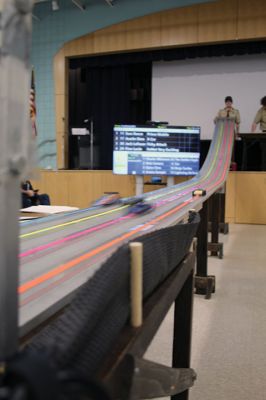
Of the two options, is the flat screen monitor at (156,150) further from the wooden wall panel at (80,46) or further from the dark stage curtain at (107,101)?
the wooden wall panel at (80,46)

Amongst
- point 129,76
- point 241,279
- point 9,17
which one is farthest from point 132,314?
point 129,76

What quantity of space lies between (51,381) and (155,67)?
7294 mm

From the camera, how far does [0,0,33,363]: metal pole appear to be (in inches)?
12.7

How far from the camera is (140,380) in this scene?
0.48 m

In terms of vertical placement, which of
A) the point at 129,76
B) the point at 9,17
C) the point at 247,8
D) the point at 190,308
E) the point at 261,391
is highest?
the point at 247,8

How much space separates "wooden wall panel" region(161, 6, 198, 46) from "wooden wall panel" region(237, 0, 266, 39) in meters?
0.72

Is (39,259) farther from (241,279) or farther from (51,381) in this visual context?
(241,279)

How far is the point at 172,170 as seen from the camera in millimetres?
4891

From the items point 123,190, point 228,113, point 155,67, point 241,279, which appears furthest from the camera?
point 155,67

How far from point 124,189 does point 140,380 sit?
5077 millimetres

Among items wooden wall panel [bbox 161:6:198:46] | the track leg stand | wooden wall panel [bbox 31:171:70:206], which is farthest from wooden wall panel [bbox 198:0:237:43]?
the track leg stand

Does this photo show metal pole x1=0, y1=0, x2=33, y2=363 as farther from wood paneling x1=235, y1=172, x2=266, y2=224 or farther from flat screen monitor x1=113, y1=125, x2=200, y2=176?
wood paneling x1=235, y1=172, x2=266, y2=224

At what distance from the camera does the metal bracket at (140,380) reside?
43cm

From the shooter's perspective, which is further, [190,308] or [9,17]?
[190,308]
